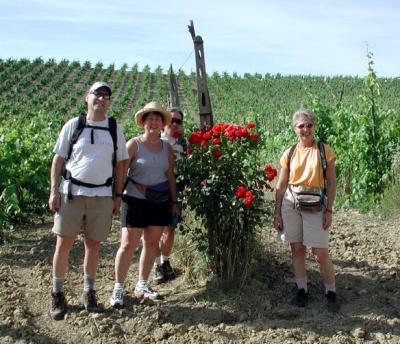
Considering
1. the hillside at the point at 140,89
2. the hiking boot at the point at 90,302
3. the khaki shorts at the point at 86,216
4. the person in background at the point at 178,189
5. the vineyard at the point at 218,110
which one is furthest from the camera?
the hillside at the point at 140,89

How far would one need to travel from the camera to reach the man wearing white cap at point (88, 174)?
392 centimetres

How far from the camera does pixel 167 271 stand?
500 centimetres

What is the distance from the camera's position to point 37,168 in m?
7.50

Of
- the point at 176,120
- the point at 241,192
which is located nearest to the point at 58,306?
the point at 241,192

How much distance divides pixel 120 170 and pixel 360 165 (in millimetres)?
5381

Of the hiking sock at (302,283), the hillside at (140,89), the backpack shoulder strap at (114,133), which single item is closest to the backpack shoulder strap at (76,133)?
the backpack shoulder strap at (114,133)

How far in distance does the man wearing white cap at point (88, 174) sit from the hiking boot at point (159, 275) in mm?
983

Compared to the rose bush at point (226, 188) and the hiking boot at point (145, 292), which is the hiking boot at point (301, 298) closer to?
the rose bush at point (226, 188)

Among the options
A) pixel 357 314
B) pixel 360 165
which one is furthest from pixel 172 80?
pixel 357 314

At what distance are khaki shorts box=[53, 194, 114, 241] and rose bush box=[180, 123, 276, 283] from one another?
2.41 feet

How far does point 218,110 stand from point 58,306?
3013 centimetres

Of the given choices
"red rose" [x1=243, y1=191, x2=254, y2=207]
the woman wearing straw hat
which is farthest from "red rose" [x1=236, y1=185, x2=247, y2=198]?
the woman wearing straw hat

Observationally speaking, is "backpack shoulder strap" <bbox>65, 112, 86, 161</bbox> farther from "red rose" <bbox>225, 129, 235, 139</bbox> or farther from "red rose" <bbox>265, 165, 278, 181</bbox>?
"red rose" <bbox>265, 165, 278, 181</bbox>

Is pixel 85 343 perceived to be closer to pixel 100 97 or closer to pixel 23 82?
pixel 100 97
